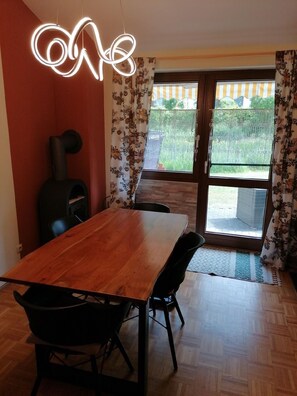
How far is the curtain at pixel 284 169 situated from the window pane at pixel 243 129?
10.1 inches

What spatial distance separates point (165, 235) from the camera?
1.95 m

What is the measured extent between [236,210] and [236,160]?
0.65 meters

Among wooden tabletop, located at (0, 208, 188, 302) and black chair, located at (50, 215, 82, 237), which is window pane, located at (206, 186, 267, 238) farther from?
black chair, located at (50, 215, 82, 237)

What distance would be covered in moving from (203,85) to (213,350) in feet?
9.09

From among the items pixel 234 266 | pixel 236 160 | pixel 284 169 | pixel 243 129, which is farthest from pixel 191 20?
pixel 234 266

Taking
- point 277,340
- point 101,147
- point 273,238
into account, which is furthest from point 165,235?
point 101,147

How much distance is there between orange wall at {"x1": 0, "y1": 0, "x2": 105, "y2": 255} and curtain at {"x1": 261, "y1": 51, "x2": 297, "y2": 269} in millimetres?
2049

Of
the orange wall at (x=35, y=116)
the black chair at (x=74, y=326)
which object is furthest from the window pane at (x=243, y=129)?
the black chair at (x=74, y=326)

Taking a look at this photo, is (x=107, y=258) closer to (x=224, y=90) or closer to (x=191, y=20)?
(x=191, y=20)

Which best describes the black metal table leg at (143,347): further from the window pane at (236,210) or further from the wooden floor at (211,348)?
the window pane at (236,210)

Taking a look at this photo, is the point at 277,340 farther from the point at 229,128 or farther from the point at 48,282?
Result: the point at 229,128

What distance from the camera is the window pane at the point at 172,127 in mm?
3391

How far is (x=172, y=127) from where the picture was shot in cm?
346

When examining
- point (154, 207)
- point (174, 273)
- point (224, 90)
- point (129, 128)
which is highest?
point (224, 90)
